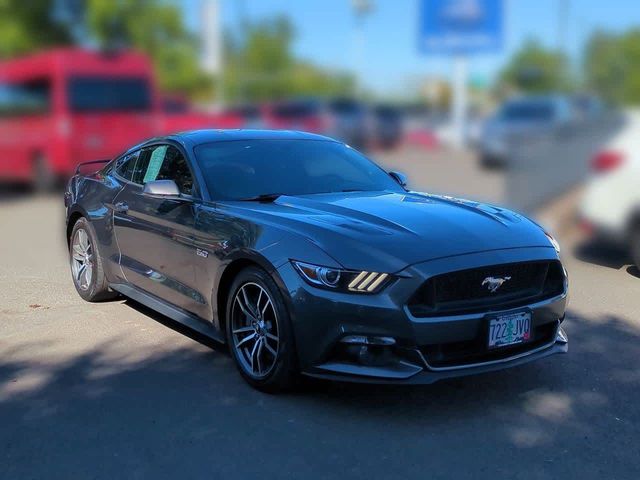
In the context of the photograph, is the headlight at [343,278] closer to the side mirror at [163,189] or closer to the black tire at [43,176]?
the side mirror at [163,189]

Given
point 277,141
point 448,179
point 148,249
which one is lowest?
point 448,179

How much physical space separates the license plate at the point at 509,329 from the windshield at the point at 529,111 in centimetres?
1610

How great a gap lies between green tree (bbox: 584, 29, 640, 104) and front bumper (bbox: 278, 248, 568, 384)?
44044 mm

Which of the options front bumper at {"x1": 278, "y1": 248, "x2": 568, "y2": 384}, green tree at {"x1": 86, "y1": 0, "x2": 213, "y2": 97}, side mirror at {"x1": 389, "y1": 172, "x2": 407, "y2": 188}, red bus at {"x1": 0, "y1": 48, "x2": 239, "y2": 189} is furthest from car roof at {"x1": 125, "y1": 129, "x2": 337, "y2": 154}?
green tree at {"x1": 86, "y1": 0, "x2": 213, "y2": 97}

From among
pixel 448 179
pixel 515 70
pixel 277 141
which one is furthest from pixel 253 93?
pixel 277 141

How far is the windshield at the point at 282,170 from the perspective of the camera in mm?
5312

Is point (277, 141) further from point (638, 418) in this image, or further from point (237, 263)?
point (638, 418)

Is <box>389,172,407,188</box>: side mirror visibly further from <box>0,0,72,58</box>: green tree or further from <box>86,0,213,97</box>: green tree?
<box>0,0,72,58</box>: green tree

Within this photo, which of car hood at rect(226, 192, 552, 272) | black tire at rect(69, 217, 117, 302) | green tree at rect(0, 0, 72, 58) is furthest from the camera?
green tree at rect(0, 0, 72, 58)

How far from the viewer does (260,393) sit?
4539 mm

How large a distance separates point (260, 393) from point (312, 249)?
0.94 m

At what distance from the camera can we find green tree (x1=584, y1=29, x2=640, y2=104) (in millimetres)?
46812

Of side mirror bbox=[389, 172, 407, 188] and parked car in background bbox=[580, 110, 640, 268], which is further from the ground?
side mirror bbox=[389, 172, 407, 188]

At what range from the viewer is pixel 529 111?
65.1 ft
